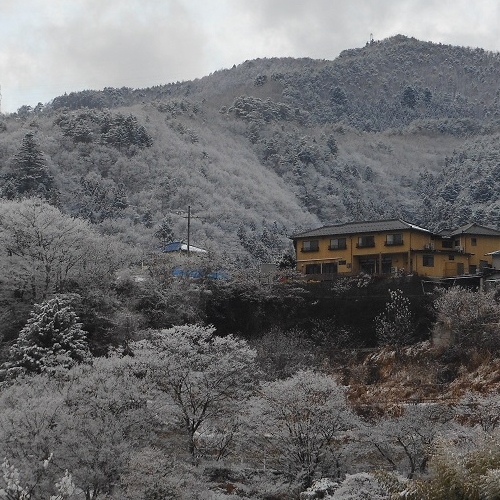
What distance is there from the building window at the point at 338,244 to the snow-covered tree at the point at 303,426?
62.6ft

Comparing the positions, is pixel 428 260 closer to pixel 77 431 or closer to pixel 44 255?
pixel 44 255

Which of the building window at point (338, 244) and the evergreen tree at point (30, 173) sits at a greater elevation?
the evergreen tree at point (30, 173)

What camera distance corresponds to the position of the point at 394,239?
40500mm

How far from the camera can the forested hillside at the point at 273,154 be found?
225 ft

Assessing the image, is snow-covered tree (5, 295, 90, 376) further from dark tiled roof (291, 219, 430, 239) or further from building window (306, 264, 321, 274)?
dark tiled roof (291, 219, 430, 239)

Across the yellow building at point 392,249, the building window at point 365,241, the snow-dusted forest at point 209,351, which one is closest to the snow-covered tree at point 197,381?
the snow-dusted forest at point 209,351

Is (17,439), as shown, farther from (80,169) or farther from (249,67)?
(249,67)

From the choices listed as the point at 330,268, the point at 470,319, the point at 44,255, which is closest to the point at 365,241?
the point at 330,268

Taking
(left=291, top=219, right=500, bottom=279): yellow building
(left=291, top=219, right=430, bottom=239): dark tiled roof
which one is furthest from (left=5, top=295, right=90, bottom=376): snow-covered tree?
(left=291, top=219, right=430, bottom=239): dark tiled roof

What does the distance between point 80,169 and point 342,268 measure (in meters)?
38.8

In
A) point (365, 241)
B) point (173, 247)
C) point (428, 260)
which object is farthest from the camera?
point (173, 247)

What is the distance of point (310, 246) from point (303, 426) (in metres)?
21.5

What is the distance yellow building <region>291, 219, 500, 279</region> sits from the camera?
131ft

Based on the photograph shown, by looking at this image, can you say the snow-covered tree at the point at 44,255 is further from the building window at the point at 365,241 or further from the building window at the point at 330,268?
the building window at the point at 365,241
